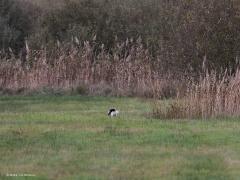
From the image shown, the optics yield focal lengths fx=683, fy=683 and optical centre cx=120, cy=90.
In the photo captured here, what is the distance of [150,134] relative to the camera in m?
12.4

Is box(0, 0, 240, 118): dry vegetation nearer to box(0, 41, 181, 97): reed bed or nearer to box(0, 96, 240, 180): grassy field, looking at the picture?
box(0, 41, 181, 97): reed bed

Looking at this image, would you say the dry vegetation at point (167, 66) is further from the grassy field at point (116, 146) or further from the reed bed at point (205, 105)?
the grassy field at point (116, 146)

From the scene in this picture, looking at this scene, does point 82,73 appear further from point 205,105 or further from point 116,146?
point 116,146

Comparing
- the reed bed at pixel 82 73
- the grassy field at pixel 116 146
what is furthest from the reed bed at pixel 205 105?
the reed bed at pixel 82 73

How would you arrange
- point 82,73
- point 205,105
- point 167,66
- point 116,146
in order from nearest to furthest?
point 116,146 < point 205,105 < point 167,66 < point 82,73

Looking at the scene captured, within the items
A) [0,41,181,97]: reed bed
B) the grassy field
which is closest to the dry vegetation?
[0,41,181,97]: reed bed

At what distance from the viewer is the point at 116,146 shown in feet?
36.8

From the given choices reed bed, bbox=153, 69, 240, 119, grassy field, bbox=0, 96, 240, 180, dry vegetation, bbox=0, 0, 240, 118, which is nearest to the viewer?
grassy field, bbox=0, 96, 240, 180

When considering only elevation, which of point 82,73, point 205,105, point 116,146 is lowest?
point 82,73

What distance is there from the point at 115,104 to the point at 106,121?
5274 mm

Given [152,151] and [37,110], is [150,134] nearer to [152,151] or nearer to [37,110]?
[152,151]

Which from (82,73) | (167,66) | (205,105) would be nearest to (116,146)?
(205,105)

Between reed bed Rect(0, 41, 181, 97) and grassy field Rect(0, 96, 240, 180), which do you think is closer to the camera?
grassy field Rect(0, 96, 240, 180)

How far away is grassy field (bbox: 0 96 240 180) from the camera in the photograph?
927 centimetres
